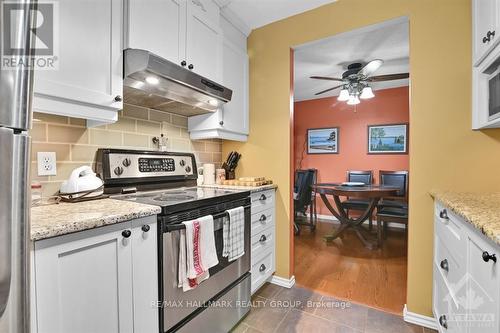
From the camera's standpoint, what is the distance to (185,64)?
5.27 feet

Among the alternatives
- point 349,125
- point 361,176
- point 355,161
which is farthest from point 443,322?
point 349,125

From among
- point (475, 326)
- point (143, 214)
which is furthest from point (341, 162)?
point (143, 214)

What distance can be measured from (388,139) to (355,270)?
8.24 ft

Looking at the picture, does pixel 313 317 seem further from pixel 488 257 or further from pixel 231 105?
pixel 231 105

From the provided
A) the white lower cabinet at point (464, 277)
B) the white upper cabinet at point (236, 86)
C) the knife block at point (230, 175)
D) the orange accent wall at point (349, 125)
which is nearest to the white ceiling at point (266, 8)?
the white upper cabinet at point (236, 86)

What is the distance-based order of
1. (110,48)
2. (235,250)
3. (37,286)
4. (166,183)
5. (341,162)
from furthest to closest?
1. (341,162)
2. (166,183)
3. (235,250)
4. (110,48)
5. (37,286)

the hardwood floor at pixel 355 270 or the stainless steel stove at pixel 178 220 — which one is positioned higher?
the stainless steel stove at pixel 178 220

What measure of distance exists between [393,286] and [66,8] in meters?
2.91

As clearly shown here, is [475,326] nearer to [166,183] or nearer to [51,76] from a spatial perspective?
[166,183]

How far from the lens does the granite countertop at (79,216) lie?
771 mm

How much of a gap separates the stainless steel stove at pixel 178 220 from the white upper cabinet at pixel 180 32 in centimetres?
69

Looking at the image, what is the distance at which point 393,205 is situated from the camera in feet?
10.1

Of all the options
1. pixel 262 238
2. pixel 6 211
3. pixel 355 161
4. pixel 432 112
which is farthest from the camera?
pixel 355 161

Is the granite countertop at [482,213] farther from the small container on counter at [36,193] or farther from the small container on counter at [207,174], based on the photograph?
the small container on counter at [36,193]
